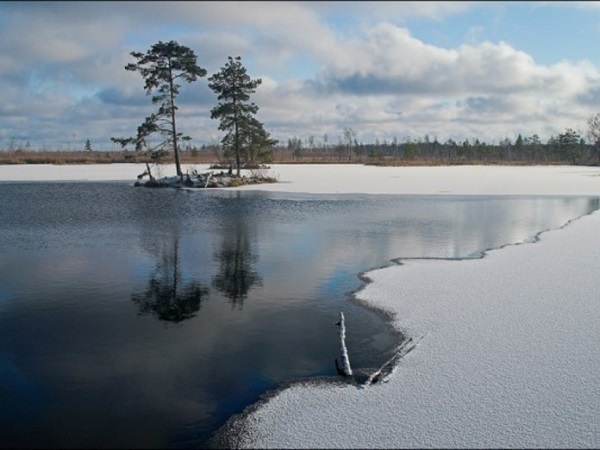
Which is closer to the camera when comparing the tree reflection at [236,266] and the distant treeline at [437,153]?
the tree reflection at [236,266]

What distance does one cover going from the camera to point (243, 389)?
21.1 ft

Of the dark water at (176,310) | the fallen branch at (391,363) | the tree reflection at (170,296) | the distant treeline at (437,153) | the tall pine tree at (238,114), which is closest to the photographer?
the dark water at (176,310)

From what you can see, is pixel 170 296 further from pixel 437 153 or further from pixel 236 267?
pixel 437 153

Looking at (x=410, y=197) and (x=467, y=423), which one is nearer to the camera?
(x=467, y=423)

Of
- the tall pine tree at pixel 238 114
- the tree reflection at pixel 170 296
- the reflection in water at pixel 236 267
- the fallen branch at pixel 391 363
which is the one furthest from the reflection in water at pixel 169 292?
the tall pine tree at pixel 238 114

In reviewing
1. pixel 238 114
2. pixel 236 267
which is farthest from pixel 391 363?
pixel 238 114

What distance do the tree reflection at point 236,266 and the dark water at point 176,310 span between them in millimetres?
51

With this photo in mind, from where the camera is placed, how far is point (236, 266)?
1305cm

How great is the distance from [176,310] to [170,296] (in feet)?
3.11

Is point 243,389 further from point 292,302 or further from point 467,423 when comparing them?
point 292,302

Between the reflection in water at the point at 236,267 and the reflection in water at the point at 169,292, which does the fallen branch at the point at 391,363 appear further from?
the reflection in water at the point at 169,292

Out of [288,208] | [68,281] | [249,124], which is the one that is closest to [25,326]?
[68,281]

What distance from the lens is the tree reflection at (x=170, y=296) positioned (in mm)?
9352

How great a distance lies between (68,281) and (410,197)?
24.2 m
